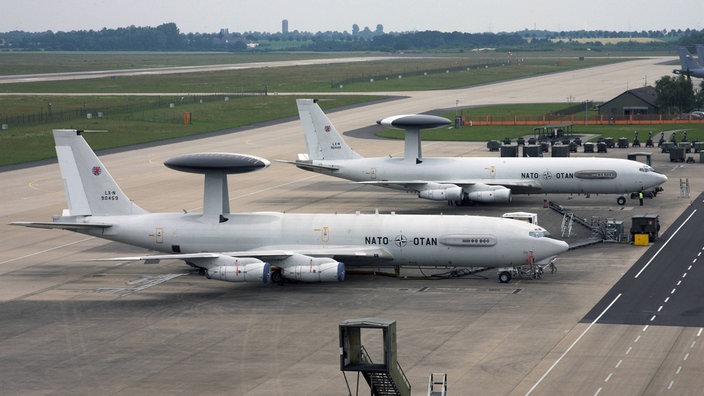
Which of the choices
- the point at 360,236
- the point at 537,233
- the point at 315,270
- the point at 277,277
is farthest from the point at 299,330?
the point at 537,233

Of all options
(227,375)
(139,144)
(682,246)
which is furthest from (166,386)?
(139,144)

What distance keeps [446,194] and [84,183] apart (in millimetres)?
36407

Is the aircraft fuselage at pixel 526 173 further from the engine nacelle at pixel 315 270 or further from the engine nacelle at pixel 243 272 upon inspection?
the engine nacelle at pixel 243 272

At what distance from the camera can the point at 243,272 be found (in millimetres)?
67375

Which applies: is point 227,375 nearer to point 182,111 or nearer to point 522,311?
point 522,311

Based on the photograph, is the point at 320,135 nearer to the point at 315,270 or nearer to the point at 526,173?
the point at 526,173

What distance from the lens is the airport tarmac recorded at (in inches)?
1983

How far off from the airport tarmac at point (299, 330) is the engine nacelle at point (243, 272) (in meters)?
1.13

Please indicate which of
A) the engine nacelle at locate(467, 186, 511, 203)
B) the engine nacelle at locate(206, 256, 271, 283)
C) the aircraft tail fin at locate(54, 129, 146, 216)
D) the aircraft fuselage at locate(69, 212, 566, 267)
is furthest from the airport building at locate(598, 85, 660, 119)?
the engine nacelle at locate(206, 256, 271, 283)

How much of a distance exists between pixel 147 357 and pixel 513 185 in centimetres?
5309

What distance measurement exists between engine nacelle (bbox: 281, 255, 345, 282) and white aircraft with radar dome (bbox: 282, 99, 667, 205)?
3243 cm

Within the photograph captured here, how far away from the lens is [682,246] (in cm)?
8206

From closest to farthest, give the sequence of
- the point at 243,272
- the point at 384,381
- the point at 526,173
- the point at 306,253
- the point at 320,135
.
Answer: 1. the point at 384,381
2. the point at 243,272
3. the point at 306,253
4. the point at 526,173
5. the point at 320,135

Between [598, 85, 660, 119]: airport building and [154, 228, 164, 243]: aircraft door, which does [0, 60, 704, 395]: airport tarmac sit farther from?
[598, 85, 660, 119]: airport building
